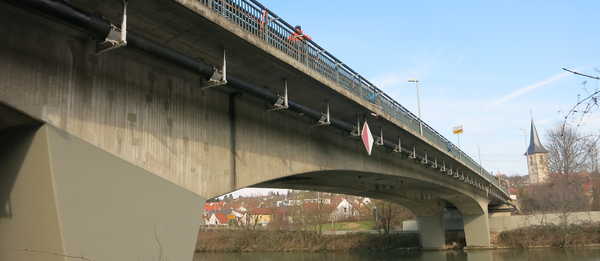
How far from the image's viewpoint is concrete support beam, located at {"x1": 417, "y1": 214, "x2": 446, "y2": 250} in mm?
49253

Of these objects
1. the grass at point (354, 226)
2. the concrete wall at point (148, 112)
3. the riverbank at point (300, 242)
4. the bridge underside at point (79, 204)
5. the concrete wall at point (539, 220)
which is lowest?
the riverbank at point (300, 242)

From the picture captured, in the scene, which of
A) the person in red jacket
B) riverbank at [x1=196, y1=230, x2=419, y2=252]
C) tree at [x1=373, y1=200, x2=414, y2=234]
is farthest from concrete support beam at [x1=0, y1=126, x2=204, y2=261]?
tree at [x1=373, y1=200, x2=414, y2=234]

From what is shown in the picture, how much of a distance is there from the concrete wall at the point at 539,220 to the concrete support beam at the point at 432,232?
17.9 ft

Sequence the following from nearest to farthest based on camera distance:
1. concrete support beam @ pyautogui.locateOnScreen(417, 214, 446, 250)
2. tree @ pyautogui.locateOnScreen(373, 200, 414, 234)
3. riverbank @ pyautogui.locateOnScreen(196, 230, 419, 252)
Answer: concrete support beam @ pyautogui.locateOnScreen(417, 214, 446, 250)
riverbank @ pyautogui.locateOnScreen(196, 230, 419, 252)
tree @ pyautogui.locateOnScreen(373, 200, 414, 234)

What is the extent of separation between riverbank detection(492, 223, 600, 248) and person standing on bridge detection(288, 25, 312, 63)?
4078 centimetres

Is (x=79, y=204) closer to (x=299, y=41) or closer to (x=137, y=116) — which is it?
(x=137, y=116)

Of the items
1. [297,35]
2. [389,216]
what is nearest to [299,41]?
[297,35]

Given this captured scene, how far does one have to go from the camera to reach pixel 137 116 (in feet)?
29.6

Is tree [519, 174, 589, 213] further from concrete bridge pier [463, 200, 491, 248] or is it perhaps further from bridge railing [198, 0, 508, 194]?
bridge railing [198, 0, 508, 194]

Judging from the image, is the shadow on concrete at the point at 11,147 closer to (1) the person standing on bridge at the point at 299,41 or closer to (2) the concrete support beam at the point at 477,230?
(1) the person standing on bridge at the point at 299,41

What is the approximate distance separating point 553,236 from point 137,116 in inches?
1818

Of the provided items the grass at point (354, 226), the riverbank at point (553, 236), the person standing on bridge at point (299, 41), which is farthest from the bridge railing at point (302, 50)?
the grass at point (354, 226)

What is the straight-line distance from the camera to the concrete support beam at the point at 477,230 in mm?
47062

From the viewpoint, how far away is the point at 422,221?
50125mm
